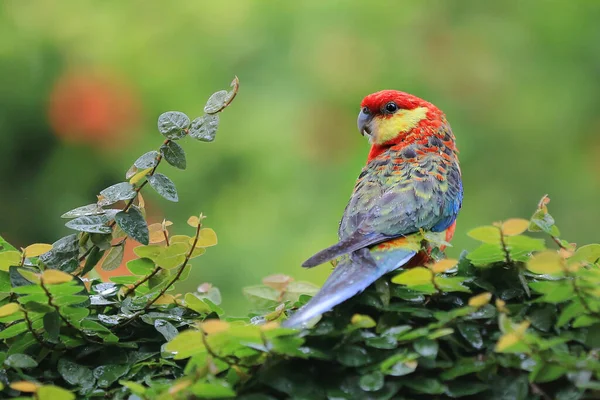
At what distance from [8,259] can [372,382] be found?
0.72m

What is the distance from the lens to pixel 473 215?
11.5 feet

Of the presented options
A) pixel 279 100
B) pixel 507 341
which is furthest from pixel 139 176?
pixel 279 100

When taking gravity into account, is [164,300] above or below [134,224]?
below

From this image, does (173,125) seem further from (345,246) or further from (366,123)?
(366,123)

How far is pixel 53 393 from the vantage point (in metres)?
1.01

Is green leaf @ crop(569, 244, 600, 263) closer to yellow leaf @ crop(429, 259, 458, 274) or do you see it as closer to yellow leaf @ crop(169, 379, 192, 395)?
yellow leaf @ crop(429, 259, 458, 274)

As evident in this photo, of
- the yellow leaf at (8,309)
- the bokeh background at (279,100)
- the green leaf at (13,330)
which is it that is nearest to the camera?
the yellow leaf at (8,309)

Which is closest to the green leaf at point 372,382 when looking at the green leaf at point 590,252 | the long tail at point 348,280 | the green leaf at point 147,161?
the long tail at point 348,280

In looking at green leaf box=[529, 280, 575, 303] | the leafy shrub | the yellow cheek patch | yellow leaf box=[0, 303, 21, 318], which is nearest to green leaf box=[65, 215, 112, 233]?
the leafy shrub

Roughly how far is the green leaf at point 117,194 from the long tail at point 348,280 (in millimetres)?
414

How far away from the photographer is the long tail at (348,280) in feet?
3.77

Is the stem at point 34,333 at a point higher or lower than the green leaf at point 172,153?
lower

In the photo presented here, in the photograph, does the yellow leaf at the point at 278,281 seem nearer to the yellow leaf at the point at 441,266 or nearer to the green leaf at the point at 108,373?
the green leaf at the point at 108,373

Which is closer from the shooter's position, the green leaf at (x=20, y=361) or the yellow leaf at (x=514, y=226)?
the yellow leaf at (x=514, y=226)
